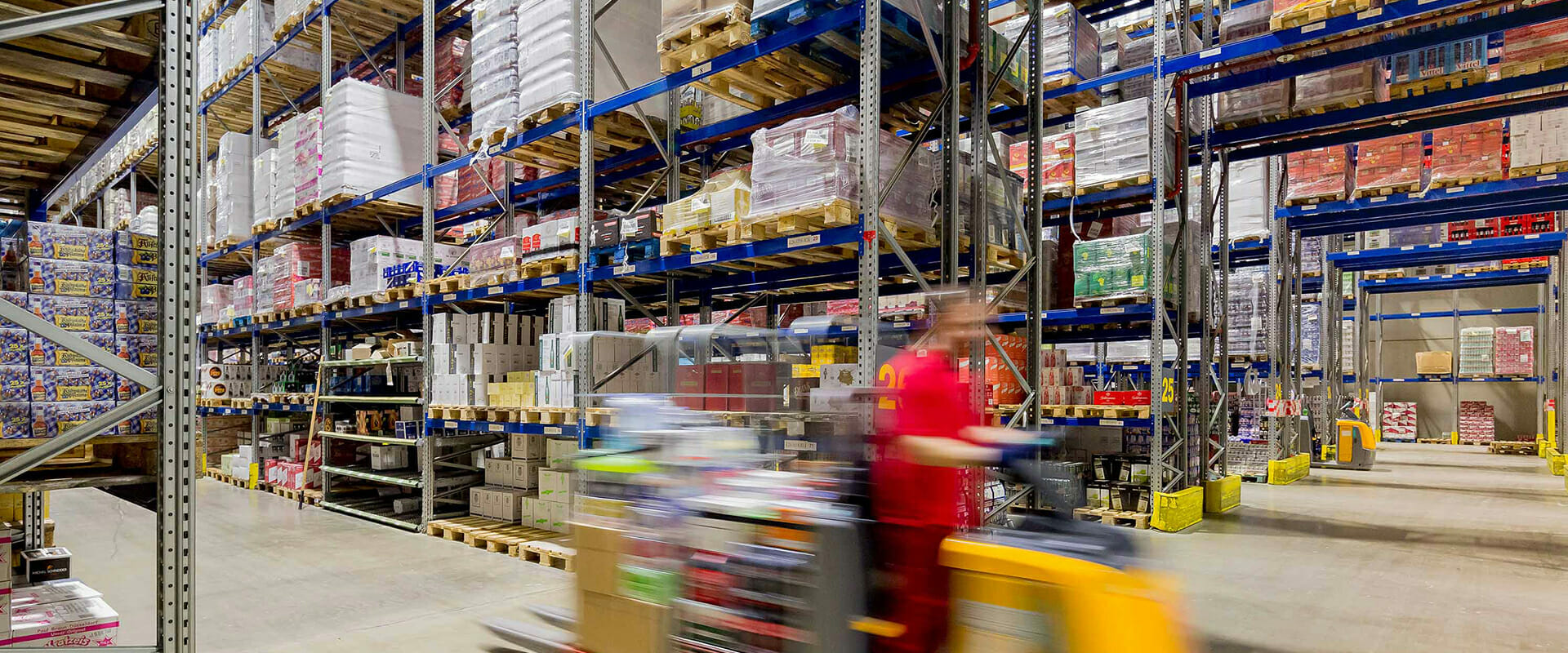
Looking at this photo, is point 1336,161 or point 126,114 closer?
point 126,114

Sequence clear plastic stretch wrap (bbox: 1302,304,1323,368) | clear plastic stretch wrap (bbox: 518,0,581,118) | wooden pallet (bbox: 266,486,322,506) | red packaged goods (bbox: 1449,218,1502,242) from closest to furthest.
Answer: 1. clear plastic stretch wrap (bbox: 518,0,581,118)
2. wooden pallet (bbox: 266,486,322,506)
3. red packaged goods (bbox: 1449,218,1502,242)
4. clear plastic stretch wrap (bbox: 1302,304,1323,368)

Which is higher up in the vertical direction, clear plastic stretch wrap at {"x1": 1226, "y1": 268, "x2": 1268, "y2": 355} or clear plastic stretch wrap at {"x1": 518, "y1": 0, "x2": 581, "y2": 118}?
clear plastic stretch wrap at {"x1": 518, "y1": 0, "x2": 581, "y2": 118}

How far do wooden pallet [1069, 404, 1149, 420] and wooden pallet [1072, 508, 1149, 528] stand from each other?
916 millimetres

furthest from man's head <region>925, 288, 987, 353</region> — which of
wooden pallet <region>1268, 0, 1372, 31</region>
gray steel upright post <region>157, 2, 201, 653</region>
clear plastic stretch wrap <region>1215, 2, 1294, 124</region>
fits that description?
clear plastic stretch wrap <region>1215, 2, 1294, 124</region>

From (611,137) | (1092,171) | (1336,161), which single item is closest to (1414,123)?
(1336,161)

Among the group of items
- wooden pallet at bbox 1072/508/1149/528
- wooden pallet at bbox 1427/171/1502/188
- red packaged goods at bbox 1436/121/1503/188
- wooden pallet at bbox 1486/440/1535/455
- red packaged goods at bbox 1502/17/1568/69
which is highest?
red packaged goods at bbox 1502/17/1568/69

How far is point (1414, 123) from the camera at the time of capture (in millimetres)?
8977

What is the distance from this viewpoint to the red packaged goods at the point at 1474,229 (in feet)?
48.3

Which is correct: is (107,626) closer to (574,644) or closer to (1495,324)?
(574,644)

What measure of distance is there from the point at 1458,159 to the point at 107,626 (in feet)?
42.9

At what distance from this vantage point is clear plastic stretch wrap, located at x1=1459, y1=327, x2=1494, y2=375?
18.5m

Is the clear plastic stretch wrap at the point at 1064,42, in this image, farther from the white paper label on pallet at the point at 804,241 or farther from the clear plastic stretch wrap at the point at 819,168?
the white paper label on pallet at the point at 804,241

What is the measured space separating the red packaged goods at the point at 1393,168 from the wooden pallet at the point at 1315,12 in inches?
194

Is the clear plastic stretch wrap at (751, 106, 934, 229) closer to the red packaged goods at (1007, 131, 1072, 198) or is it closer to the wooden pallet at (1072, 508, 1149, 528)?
the red packaged goods at (1007, 131, 1072, 198)
